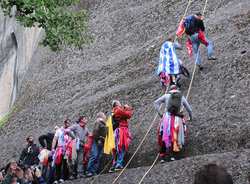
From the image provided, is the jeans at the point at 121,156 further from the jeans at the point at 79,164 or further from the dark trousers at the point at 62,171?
the dark trousers at the point at 62,171

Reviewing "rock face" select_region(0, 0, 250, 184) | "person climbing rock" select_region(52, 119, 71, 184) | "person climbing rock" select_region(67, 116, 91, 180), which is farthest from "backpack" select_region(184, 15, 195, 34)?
"person climbing rock" select_region(52, 119, 71, 184)

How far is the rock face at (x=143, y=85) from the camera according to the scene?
9223mm

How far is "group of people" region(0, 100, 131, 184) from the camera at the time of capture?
1060 centimetres

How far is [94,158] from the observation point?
36.4 ft

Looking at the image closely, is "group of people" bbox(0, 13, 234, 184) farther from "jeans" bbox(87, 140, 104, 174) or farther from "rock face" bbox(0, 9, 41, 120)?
"rock face" bbox(0, 9, 41, 120)

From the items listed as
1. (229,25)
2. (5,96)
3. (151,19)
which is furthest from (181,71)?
(5,96)

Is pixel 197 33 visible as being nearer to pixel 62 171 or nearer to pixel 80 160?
pixel 80 160

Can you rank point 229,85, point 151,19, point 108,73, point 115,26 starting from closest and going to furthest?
point 229,85
point 108,73
point 151,19
point 115,26

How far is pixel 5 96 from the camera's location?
1213 inches

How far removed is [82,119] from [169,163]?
3.46 metres

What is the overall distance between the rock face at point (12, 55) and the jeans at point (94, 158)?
714 inches

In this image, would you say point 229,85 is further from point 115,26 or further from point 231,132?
point 115,26

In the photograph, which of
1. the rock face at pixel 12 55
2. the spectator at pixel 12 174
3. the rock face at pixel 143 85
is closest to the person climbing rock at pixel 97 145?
the rock face at pixel 143 85

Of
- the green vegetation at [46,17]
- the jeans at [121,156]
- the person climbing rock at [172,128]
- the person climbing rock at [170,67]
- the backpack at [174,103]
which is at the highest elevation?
the green vegetation at [46,17]
